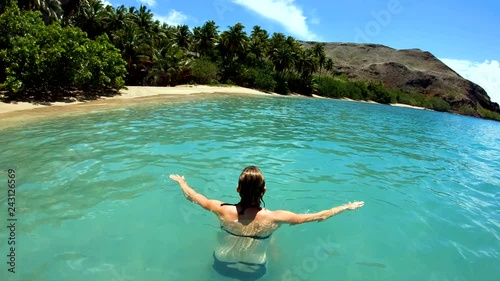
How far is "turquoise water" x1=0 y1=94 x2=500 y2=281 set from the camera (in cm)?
446

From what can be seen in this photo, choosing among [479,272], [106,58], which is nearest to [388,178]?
[479,272]

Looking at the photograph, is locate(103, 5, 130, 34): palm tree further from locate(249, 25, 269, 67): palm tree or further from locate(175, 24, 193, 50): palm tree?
locate(249, 25, 269, 67): palm tree

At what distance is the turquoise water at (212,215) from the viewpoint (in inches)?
176

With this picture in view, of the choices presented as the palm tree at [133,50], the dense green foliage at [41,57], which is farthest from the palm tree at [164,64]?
the dense green foliage at [41,57]

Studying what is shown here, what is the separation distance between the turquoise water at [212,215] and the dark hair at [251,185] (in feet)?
3.53

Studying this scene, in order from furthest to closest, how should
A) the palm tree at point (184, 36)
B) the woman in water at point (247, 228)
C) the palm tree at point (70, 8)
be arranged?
the palm tree at point (184, 36), the palm tree at point (70, 8), the woman in water at point (247, 228)

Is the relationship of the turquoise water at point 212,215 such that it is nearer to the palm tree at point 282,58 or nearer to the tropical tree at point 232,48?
the tropical tree at point 232,48

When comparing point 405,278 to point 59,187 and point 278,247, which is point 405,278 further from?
point 59,187

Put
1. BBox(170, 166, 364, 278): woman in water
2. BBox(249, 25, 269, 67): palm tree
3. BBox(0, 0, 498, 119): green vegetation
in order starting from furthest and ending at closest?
BBox(249, 25, 269, 67): palm tree, BBox(0, 0, 498, 119): green vegetation, BBox(170, 166, 364, 278): woman in water

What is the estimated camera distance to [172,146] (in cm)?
1077

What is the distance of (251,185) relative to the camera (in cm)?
351

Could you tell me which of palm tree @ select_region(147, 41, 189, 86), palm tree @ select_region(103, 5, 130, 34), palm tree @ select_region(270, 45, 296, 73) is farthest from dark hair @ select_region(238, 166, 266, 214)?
palm tree @ select_region(270, 45, 296, 73)

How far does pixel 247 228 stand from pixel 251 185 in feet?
1.80

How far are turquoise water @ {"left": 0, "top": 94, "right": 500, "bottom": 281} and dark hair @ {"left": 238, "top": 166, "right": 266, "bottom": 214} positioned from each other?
1076 mm
